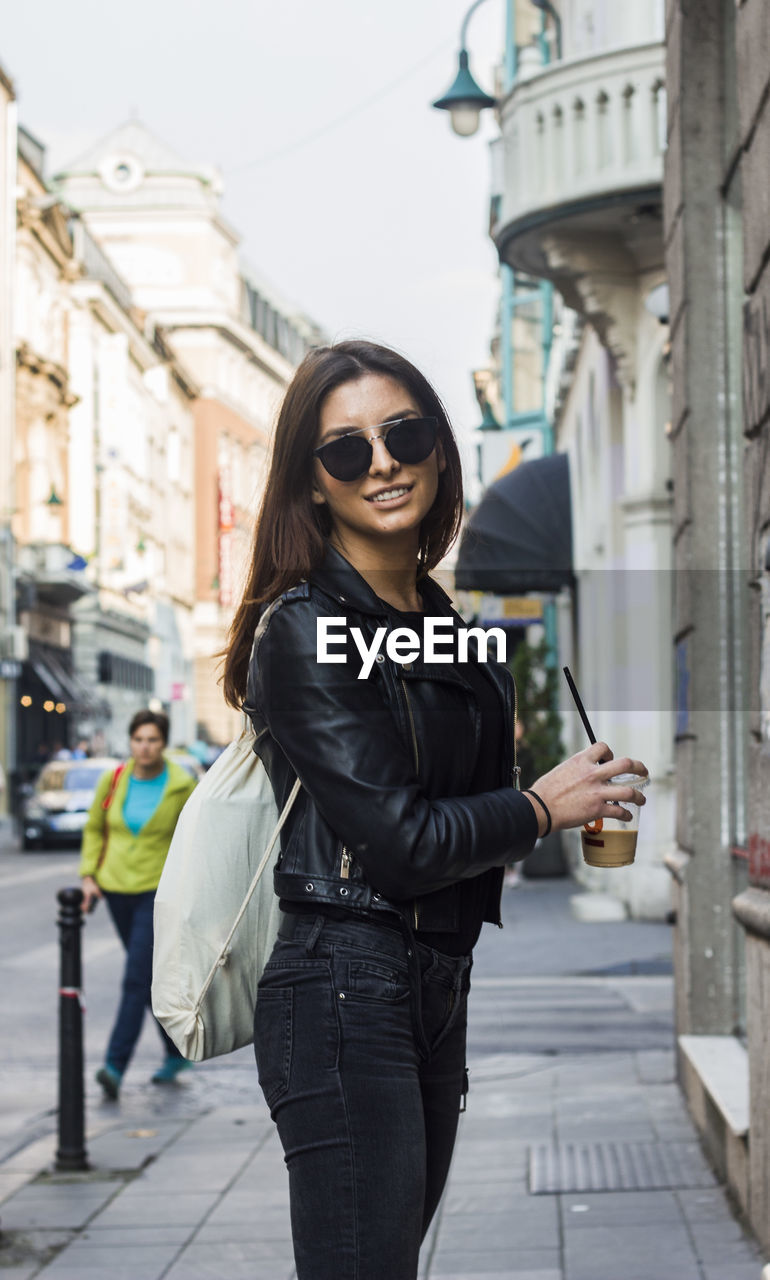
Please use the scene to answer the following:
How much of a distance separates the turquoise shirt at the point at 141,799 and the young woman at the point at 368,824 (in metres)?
6.37

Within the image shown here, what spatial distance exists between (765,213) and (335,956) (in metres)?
2.72

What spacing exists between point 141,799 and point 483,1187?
134 inches

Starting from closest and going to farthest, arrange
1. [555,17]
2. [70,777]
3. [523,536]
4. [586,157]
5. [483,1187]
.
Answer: [483,1187] → [586,157] → [523,536] → [555,17] → [70,777]

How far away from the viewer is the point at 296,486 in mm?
2807

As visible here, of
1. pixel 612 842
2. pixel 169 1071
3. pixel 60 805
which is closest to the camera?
pixel 612 842

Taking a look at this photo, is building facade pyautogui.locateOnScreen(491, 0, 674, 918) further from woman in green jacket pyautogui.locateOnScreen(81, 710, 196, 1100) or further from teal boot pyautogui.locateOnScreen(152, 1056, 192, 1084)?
teal boot pyautogui.locateOnScreen(152, 1056, 192, 1084)

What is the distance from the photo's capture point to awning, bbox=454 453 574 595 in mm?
19344

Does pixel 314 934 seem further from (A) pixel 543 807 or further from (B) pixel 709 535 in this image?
(B) pixel 709 535

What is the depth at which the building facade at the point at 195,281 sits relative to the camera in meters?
86.6

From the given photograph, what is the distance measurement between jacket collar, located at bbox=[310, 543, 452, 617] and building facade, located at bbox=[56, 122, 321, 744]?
269 ft

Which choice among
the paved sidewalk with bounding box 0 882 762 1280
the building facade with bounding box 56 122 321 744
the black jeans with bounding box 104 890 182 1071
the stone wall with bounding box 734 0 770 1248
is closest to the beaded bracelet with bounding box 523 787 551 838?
the stone wall with bounding box 734 0 770 1248

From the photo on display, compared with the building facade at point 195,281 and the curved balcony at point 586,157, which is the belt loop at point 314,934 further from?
the building facade at point 195,281

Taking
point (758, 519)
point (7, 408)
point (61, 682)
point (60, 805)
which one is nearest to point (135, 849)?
point (758, 519)

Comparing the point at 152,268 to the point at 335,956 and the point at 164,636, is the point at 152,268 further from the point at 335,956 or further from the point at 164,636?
the point at 335,956
